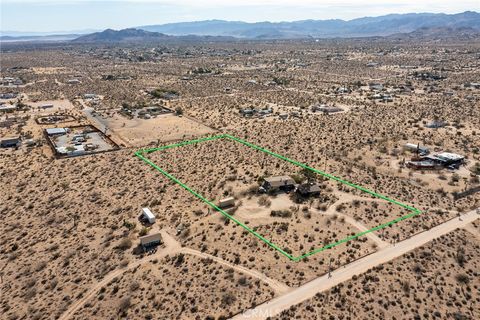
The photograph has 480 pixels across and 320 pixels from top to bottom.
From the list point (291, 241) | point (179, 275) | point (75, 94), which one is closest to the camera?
point (179, 275)

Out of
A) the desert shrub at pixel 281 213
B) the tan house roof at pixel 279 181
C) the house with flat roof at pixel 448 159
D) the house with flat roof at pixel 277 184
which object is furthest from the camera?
the house with flat roof at pixel 448 159

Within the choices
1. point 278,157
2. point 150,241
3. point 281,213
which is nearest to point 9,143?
point 150,241

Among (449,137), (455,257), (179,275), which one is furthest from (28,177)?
(449,137)

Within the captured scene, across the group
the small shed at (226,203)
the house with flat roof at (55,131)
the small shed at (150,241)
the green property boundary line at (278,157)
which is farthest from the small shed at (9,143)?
the small shed at (226,203)

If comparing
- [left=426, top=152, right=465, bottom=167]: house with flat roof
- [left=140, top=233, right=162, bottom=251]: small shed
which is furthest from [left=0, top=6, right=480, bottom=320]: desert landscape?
[left=426, top=152, right=465, bottom=167]: house with flat roof

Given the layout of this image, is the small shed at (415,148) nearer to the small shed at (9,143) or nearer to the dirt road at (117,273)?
the dirt road at (117,273)

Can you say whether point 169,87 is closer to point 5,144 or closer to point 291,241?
point 5,144

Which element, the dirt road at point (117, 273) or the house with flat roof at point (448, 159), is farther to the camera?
the house with flat roof at point (448, 159)
